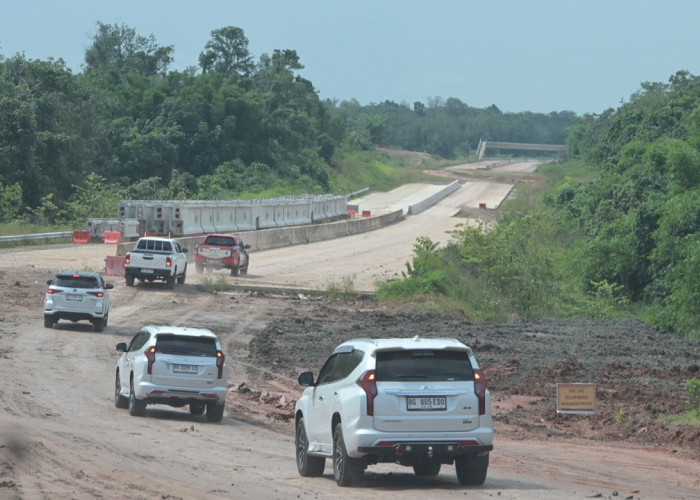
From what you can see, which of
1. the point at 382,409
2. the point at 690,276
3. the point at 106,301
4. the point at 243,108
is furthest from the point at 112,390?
the point at 243,108

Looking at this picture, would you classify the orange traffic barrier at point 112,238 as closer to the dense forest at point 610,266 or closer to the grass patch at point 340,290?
the dense forest at point 610,266

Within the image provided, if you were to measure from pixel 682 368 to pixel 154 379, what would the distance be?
12123mm

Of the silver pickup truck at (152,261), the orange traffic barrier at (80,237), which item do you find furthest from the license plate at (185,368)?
the orange traffic barrier at (80,237)

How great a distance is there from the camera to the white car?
3262cm

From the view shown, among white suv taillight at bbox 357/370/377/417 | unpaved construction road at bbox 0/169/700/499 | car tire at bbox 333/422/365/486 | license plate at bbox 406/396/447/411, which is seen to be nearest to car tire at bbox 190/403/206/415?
unpaved construction road at bbox 0/169/700/499

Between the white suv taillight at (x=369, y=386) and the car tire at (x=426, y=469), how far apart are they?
159 cm

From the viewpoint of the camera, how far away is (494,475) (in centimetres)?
1481

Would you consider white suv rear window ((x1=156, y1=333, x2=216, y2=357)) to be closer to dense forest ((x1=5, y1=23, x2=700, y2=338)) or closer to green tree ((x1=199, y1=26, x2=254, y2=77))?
dense forest ((x1=5, y1=23, x2=700, y2=338))

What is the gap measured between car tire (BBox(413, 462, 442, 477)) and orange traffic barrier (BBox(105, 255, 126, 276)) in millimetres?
34764

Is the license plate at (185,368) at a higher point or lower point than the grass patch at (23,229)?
lower

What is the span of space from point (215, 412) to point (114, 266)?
2862 centimetres

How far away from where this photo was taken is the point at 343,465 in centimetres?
1320

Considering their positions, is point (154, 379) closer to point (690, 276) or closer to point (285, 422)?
point (285, 422)

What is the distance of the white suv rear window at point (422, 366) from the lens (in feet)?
42.7
